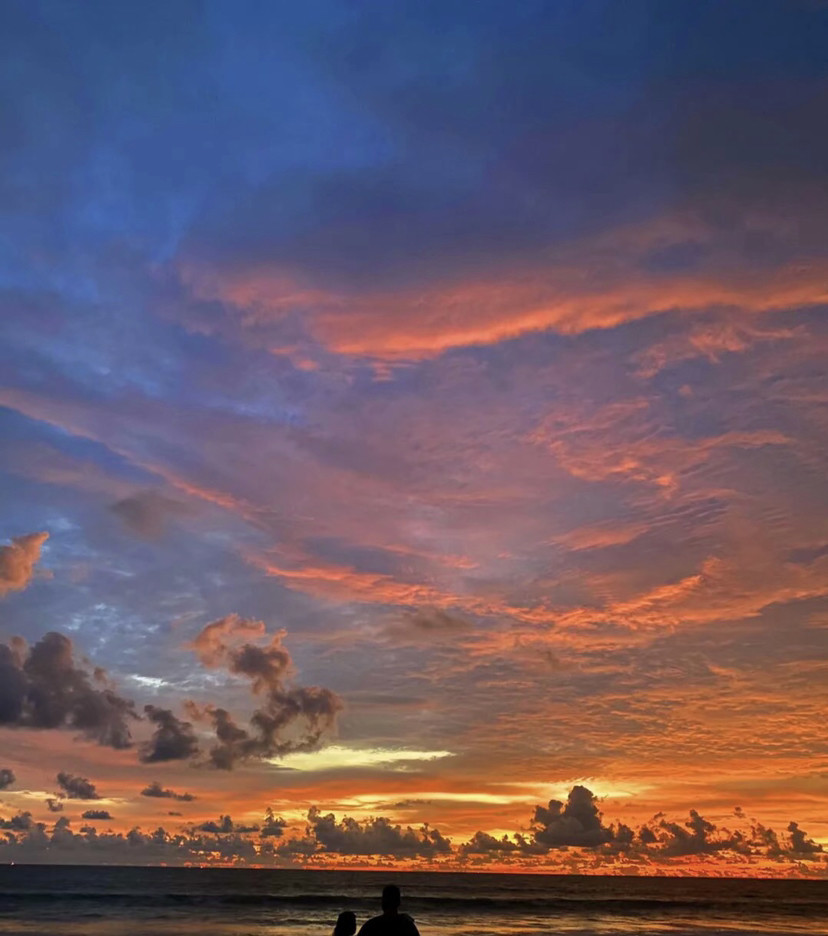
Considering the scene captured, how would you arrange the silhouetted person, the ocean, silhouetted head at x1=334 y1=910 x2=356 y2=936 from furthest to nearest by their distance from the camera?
the ocean → silhouetted head at x1=334 y1=910 x2=356 y2=936 → the silhouetted person

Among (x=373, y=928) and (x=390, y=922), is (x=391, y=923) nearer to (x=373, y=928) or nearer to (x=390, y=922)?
(x=390, y=922)

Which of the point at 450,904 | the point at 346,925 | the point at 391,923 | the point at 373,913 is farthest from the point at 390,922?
the point at 450,904

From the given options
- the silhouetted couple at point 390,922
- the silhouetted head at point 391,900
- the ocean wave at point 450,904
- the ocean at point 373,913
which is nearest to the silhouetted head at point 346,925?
the silhouetted couple at point 390,922

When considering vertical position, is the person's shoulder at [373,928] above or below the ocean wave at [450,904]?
above

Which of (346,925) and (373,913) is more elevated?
(346,925)

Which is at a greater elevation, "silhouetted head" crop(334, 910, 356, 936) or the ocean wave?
"silhouetted head" crop(334, 910, 356, 936)

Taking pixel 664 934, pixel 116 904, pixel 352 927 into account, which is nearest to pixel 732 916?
pixel 664 934

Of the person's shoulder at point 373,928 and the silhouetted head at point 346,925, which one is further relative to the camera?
the silhouetted head at point 346,925

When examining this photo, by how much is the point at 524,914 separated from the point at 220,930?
1253 inches

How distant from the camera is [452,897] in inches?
3789

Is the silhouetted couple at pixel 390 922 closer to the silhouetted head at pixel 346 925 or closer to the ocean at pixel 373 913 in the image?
the silhouetted head at pixel 346 925

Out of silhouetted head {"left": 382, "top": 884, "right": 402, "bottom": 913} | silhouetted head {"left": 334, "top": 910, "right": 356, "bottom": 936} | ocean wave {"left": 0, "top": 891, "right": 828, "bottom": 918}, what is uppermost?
silhouetted head {"left": 382, "top": 884, "right": 402, "bottom": 913}

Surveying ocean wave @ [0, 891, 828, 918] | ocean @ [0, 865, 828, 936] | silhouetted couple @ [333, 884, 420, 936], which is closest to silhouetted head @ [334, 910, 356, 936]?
silhouetted couple @ [333, 884, 420, 936]

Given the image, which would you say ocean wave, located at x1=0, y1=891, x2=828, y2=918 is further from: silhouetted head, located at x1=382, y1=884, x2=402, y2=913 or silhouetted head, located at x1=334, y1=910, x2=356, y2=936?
silhouetted head, located at x1=382, y1=884, x2=402, y2=913
